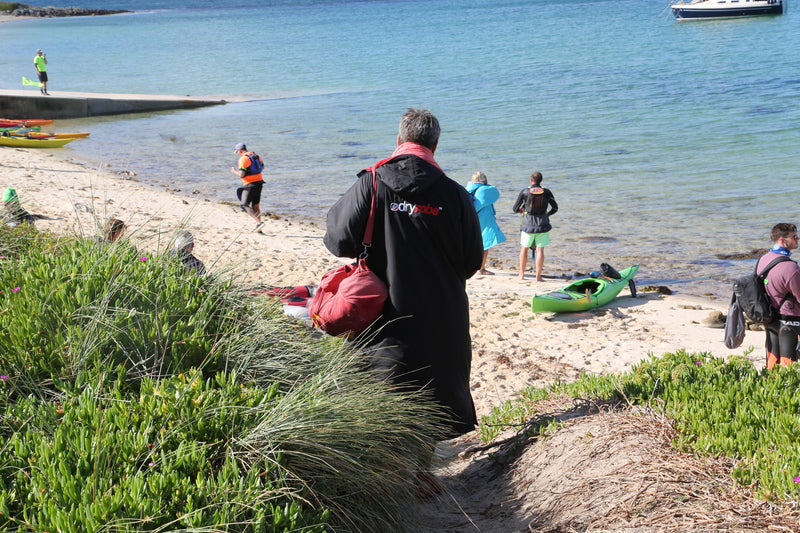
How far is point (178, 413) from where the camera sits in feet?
9.63

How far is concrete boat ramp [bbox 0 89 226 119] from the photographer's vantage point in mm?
29109

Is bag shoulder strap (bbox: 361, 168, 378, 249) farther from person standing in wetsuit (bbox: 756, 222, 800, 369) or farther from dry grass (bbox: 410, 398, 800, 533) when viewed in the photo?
person standing in wetsuit (bbox: 756, 222, 800, 369)

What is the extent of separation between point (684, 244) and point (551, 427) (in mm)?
10260

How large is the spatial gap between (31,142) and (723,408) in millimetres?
22997

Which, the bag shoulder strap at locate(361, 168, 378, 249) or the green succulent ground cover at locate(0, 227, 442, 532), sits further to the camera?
the bag shoulder strap at locate(361, 168, 378, 249)

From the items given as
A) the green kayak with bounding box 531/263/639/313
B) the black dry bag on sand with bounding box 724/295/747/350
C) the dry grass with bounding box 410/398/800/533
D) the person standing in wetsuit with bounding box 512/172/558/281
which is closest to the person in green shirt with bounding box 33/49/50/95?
the person standing in wetsuit with bounding box 512/172/558/281

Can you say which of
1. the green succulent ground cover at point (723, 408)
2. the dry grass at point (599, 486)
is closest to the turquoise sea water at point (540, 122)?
the green succulent ground cover at point (723, 408)

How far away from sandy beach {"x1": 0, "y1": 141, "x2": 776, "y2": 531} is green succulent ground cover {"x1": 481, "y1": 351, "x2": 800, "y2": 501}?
0.55 metres

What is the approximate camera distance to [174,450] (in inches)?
109

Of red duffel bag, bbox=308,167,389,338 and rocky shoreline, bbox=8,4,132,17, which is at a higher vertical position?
rocky shoreline, bbox=8,4,132,17

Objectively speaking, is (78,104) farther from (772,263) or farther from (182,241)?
(772,263)

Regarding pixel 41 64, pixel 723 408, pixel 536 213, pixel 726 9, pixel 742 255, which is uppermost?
pixel 726 9

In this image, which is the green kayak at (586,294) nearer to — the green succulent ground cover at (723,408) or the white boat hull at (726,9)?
the green succulent ground cover at (723,408)

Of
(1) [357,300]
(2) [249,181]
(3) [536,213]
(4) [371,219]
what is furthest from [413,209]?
(2) [249,181]
